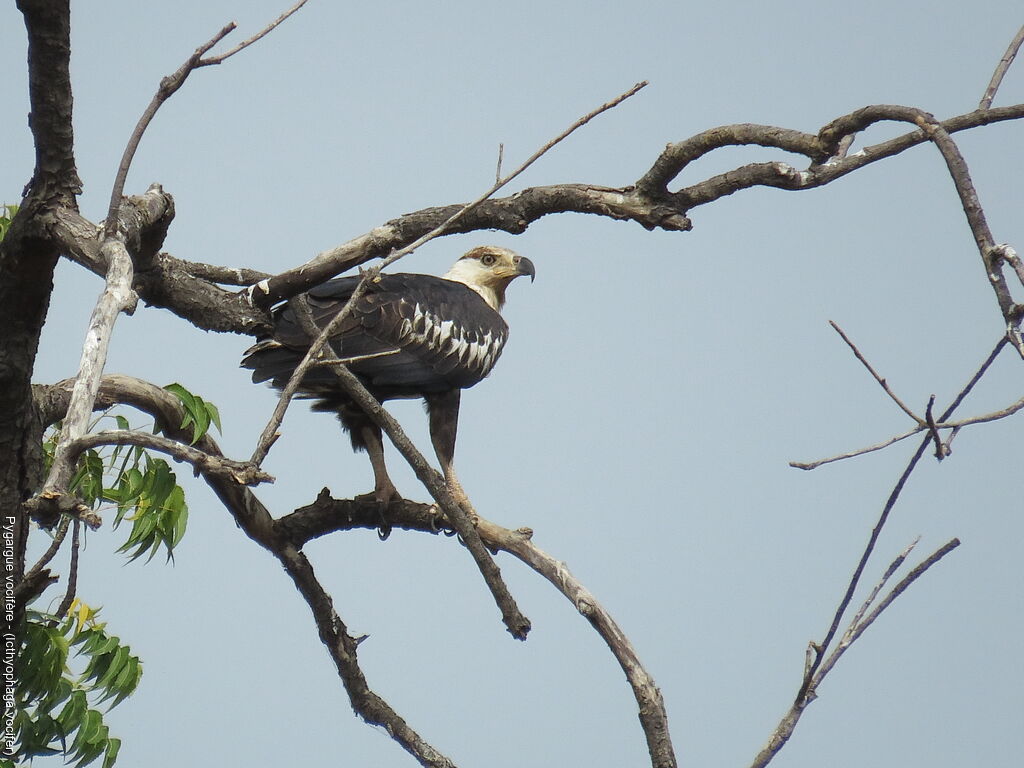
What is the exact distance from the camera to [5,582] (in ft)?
12.6

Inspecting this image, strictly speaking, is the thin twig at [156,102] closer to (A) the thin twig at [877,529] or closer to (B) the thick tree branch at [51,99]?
(B) the thick tree branch at [51,99]

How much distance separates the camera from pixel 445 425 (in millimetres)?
5605

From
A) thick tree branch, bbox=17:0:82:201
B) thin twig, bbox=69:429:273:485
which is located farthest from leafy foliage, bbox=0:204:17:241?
thin twig, bbox=69:429:273:485

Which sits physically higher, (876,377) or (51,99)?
(51,99)

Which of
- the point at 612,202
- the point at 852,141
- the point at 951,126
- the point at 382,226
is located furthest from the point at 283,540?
the point at 951,126

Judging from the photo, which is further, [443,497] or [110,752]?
[110,752]

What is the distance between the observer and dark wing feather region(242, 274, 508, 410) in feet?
16.3

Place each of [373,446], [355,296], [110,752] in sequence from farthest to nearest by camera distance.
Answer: [373,446] < [110,752] < [355,296]

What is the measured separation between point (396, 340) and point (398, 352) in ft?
0.97

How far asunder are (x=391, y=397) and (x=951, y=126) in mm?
3297

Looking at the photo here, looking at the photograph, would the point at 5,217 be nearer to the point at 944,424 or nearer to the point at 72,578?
the point at 72,578

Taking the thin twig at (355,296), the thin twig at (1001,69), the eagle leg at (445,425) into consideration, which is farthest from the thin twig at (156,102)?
the eagle leg at (445,425)

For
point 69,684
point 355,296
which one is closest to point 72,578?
point 69,684

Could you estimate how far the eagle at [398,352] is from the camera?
5.07 metres
